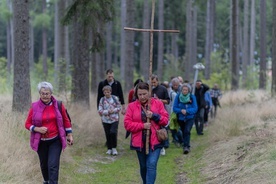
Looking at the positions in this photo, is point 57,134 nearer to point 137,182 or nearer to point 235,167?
point 137,182

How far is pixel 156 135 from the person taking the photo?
24.5ft

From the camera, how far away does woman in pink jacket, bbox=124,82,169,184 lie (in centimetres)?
743

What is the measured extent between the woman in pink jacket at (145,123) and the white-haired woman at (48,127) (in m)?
1.01

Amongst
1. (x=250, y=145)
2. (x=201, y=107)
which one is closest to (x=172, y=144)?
(x=201, y=107)

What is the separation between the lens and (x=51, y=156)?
7.52 m

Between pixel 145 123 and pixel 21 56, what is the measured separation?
5622mm

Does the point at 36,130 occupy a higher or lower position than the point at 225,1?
lower

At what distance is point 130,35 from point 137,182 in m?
13.8

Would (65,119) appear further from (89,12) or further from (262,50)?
(262,50)

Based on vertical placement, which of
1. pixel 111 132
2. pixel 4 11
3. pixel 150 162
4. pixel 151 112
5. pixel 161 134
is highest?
pixel 4 11

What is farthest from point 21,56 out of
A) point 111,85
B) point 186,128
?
point 186,128

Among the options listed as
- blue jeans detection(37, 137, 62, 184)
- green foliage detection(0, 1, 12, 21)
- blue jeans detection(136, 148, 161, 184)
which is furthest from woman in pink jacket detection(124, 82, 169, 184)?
green foliage detection(0, 1, 12, 21)

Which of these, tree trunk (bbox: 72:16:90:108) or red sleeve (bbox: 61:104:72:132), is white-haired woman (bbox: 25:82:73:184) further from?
tree trunk (bbox: 72:16:90:108)

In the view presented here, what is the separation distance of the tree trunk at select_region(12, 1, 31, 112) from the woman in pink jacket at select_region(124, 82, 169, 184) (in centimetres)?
519
